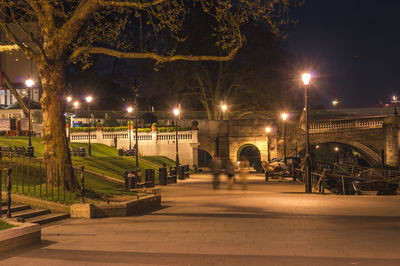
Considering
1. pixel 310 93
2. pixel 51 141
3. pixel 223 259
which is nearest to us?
pixel 223 259

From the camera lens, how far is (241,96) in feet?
221

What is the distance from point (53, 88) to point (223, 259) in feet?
34.4

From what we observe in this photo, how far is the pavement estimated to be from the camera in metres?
8.88

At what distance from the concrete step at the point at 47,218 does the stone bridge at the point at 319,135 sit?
46889 mm

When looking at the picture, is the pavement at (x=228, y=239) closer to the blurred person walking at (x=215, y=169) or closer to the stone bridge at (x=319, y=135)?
the blurred person walking at (x=215, y=169)

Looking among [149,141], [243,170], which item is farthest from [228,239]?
[149,141]

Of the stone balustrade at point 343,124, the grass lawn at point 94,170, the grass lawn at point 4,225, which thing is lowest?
the grass lawn at point 4,225

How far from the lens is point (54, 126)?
55.8ft

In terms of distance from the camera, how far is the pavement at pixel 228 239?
8.88 meters

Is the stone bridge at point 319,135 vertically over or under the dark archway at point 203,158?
over

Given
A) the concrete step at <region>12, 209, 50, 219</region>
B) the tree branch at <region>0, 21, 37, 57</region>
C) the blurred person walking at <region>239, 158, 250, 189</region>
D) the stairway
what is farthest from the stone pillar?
the blurred person walking at <region>239, 158, 250, 189</region>

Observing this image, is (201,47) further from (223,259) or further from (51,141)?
(223,259)

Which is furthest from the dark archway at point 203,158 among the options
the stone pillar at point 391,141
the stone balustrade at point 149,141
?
the stone pillar at point 391,141

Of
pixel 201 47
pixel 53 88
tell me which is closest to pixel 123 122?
pixel 201 47
